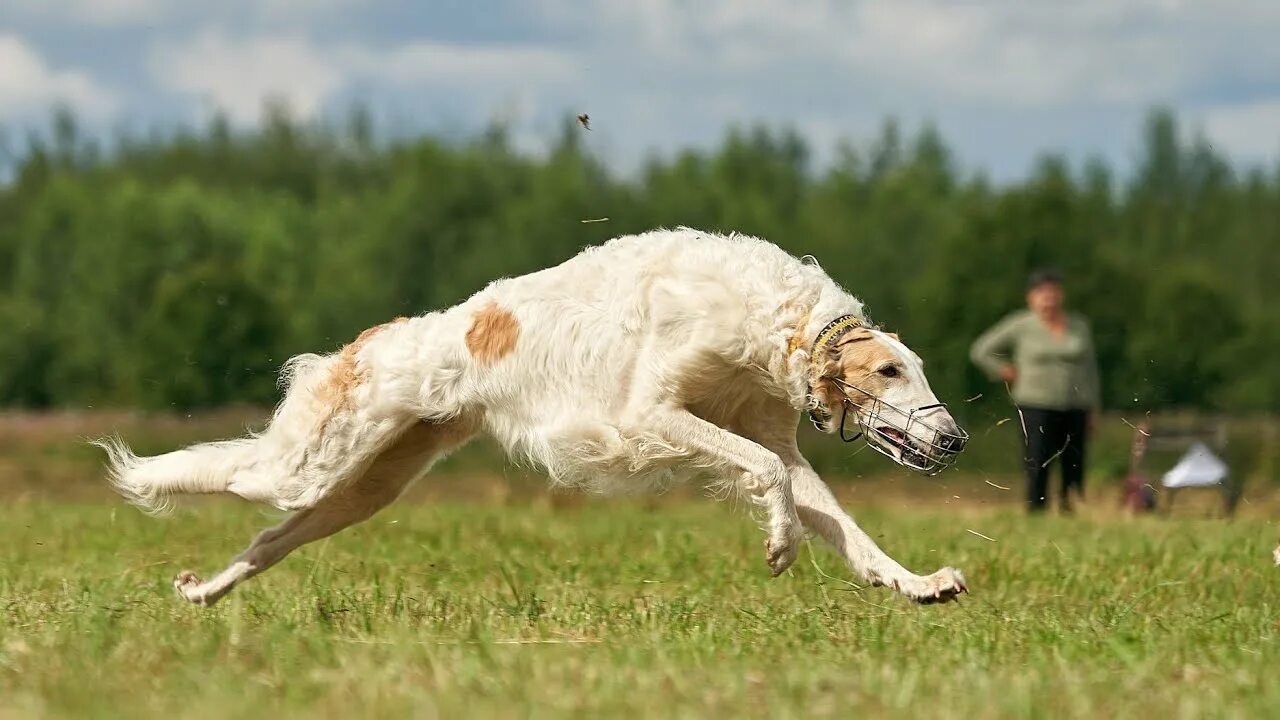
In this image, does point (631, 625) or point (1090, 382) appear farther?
point (1090, 382)

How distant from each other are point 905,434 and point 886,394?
139 mm

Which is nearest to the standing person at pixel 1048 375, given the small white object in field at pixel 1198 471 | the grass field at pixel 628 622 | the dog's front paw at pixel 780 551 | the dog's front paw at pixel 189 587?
the grass field at pixel 628 622

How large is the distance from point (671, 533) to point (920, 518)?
6.32 feet

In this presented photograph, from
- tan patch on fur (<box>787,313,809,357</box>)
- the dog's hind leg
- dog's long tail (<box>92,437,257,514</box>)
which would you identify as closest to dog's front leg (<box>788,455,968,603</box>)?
tan patch on fur (<box>787,313,809,357</box>)

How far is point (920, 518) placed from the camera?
28.8 feet

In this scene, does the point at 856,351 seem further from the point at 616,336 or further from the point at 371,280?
the point at 371,280

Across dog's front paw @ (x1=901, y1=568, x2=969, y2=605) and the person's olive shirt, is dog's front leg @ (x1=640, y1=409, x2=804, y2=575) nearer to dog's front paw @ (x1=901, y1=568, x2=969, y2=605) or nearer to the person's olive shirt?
dog's front paw @ (x1=901, y1=568, x2=969, y2=605)

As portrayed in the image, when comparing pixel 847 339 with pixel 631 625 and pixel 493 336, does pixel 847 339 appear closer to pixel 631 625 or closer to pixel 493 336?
pixel 631 625

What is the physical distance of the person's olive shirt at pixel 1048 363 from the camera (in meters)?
9.54

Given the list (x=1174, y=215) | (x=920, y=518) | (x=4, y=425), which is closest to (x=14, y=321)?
(x=4, y=425)

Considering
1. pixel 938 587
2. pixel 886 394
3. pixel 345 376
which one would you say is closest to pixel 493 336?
pixel 345 376

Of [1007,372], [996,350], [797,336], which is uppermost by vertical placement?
[797,336]

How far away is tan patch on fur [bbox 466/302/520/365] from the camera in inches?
208

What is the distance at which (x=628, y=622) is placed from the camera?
4.71 metres
